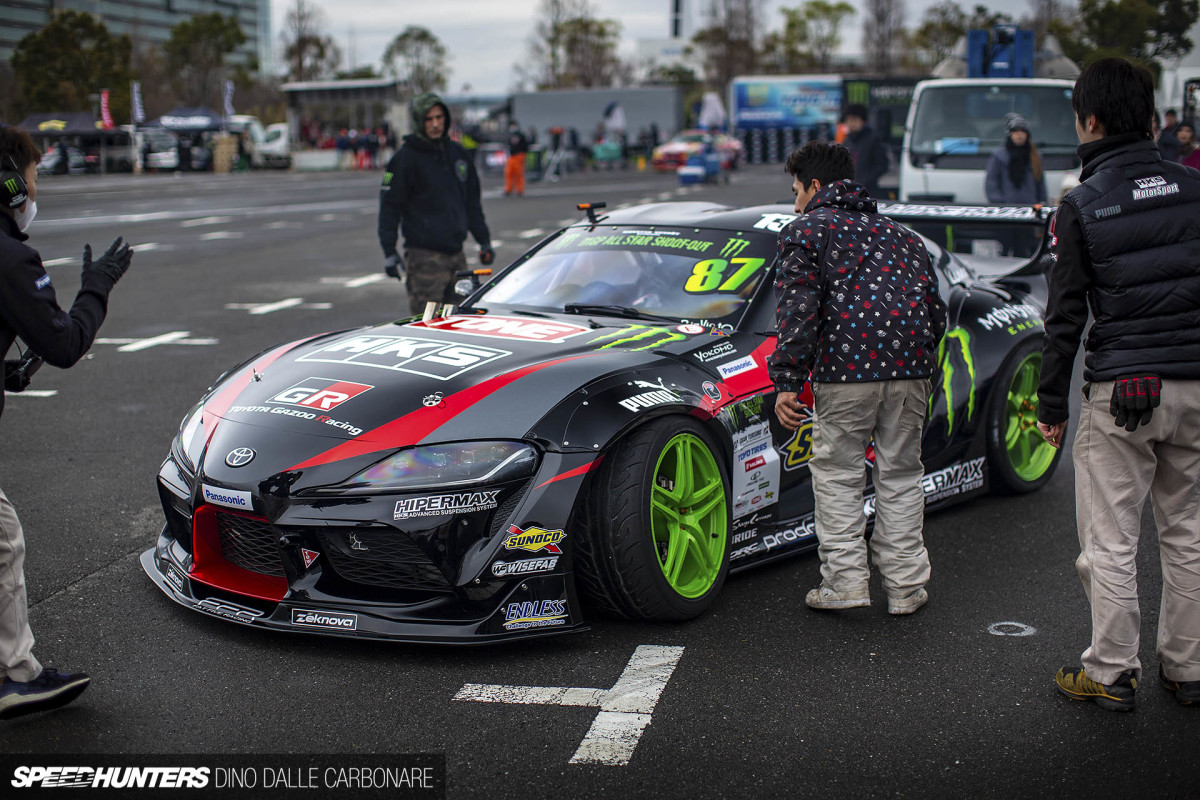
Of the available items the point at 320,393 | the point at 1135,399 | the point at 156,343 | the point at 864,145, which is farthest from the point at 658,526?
the point at 864,145

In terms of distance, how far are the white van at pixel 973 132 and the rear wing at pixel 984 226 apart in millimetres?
3450

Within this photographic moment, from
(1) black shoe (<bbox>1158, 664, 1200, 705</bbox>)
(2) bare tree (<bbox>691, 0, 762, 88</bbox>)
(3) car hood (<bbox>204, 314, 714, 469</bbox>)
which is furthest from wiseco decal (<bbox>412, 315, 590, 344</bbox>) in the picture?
(2) bare tree (<bbox>691, 0, 762, 88</bbox>)

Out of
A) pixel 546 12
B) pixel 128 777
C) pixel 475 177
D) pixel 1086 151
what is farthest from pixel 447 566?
pixel 546 12

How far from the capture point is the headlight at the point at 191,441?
12.6ft

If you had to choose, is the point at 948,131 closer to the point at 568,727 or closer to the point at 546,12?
the point at 568,727

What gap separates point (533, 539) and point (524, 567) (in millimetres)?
88

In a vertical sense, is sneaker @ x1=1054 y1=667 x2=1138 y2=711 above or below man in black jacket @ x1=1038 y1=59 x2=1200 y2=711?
below

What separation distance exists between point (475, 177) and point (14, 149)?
203 inches

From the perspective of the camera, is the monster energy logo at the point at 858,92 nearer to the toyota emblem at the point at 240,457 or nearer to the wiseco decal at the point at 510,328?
the wiseco decal at the point at 510,328

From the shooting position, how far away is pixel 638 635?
3.78 metres

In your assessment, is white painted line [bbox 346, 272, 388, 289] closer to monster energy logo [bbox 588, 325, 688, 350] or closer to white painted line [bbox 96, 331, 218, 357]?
white painted line [bbox 96, 331, 218, 357]

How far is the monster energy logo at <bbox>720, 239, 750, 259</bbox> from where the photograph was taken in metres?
4.74

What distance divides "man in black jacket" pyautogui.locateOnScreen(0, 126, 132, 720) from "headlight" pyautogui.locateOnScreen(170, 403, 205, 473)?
0.64m

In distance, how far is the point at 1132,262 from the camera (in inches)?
120
